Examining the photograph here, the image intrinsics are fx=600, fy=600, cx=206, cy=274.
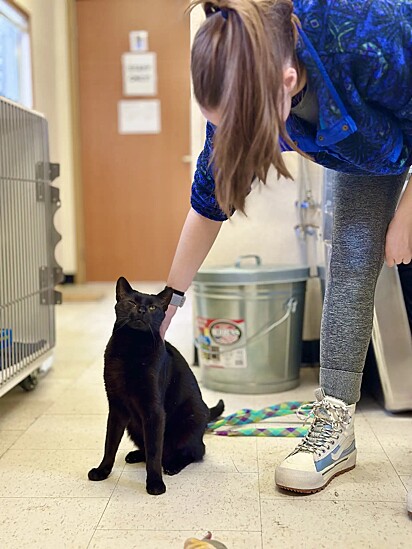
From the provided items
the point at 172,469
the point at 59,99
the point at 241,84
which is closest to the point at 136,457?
the point at 172,469

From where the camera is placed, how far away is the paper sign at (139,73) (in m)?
3.85

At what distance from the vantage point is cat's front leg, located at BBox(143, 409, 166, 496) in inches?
40.8

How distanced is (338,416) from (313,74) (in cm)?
60

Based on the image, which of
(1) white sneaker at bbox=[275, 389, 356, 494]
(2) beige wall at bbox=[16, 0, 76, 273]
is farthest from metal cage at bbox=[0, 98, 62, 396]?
(2) beige wall at bbox=[16, 0, 76, 273]

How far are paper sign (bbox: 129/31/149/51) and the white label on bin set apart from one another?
8.76ft

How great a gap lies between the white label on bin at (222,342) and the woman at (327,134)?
546mm

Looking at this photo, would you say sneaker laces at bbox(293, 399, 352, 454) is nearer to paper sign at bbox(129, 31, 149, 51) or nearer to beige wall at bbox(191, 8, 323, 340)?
beige wall at bbox(191, 8, 323, 340)

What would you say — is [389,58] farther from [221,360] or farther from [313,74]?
[221,360]

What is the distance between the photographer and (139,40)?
384 cm

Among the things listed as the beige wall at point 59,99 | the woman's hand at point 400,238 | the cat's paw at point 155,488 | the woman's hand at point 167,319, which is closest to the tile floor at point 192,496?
the cat's paw at point 155,488

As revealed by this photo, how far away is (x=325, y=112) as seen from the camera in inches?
32.8

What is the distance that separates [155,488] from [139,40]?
11.1 feet

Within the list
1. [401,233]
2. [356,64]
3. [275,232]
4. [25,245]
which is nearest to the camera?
[356,64]

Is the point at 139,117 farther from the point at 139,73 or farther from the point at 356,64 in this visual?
the point at 356,64
